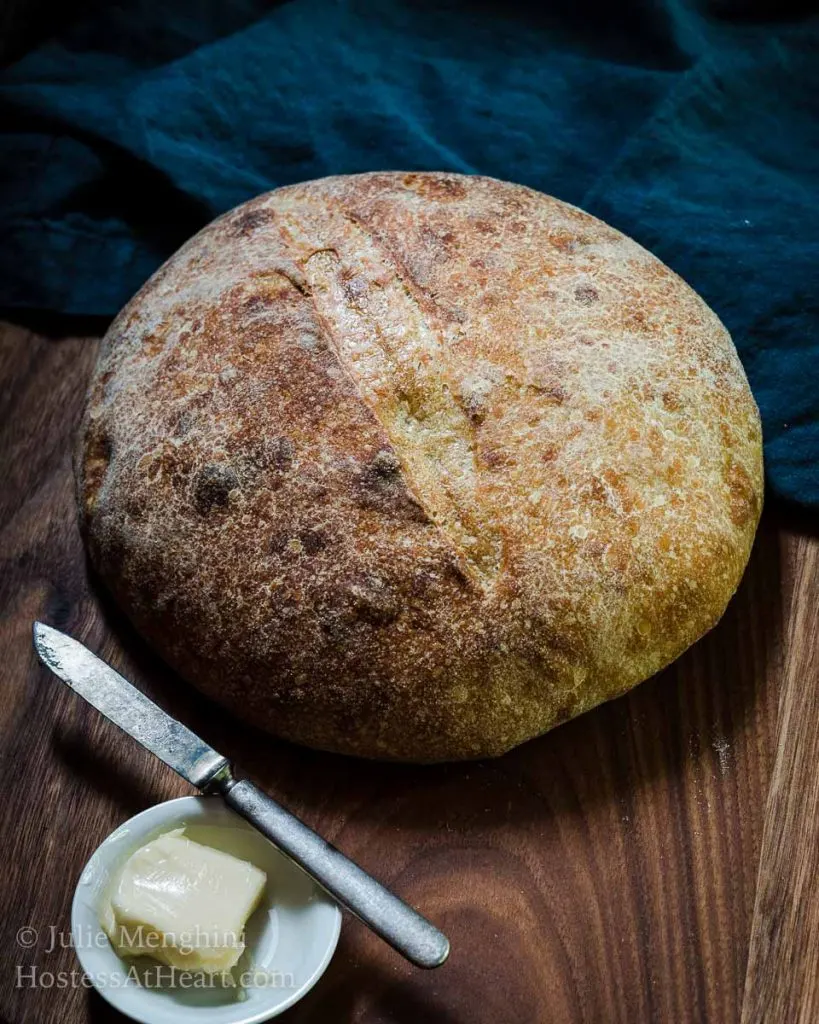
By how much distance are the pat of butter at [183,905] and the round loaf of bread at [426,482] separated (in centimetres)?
20

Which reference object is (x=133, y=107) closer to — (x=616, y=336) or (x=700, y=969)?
(x=616, y=336)

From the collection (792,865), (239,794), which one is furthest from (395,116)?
(792,865)

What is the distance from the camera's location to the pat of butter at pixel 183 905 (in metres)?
1.05

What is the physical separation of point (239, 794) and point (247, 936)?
0.15 meters

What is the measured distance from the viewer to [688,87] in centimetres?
181

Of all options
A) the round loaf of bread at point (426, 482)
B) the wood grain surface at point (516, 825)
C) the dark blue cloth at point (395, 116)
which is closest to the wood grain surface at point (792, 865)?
the wood grain surface at point (516, 825)

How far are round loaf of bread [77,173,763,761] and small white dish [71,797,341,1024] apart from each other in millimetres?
144

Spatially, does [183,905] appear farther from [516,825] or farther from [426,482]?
[426,482]

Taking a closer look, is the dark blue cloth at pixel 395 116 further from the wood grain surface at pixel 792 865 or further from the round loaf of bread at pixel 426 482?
the wood grain surface at pixel 792 865

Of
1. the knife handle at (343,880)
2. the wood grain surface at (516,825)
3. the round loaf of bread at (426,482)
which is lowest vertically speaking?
the wood grain surface at (516,825)

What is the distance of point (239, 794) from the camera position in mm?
1175

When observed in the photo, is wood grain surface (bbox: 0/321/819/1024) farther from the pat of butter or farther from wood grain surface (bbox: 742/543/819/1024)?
the pat of butter

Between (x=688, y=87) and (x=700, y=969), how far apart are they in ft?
4.54

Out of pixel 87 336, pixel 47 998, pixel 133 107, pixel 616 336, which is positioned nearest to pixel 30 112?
pixel 133 107
